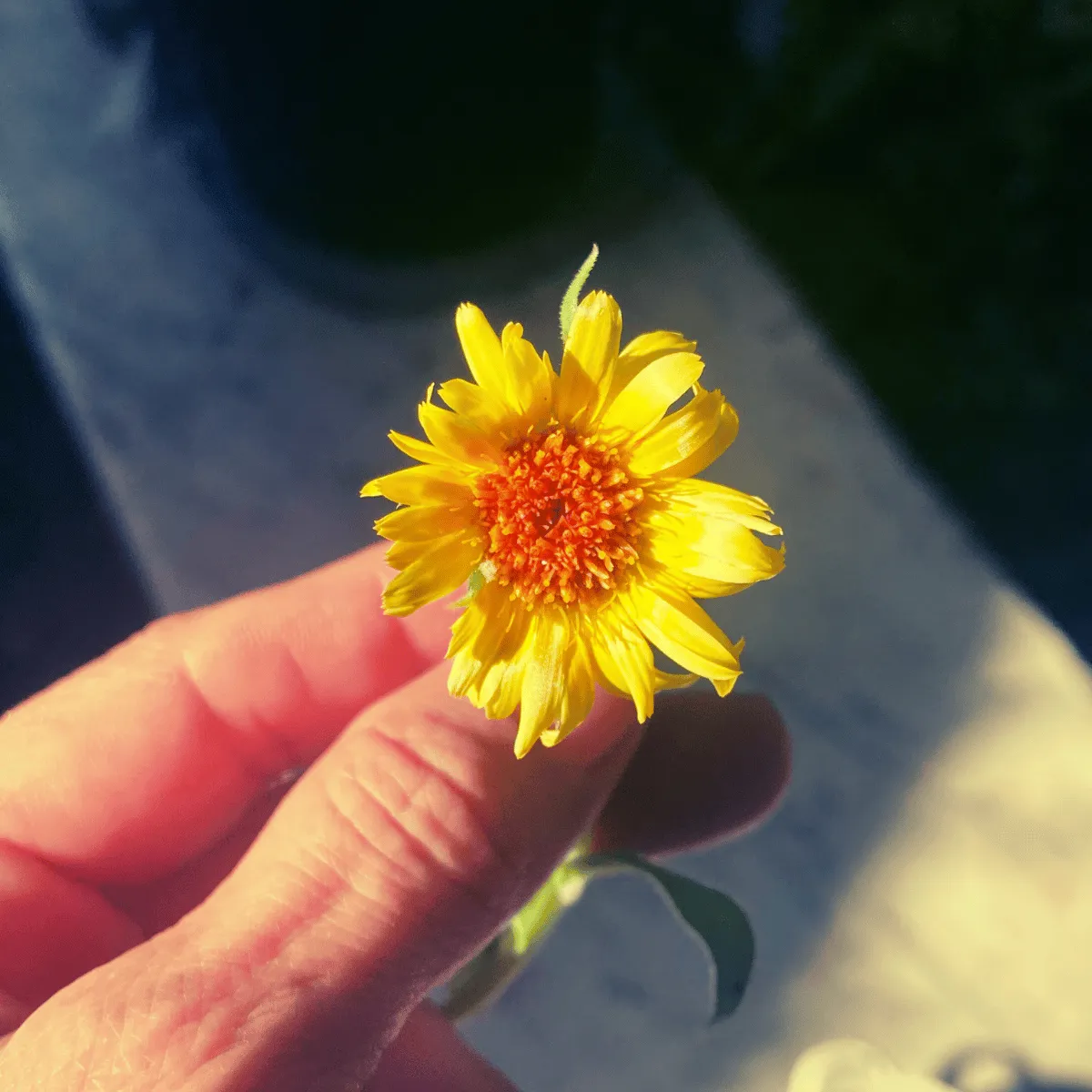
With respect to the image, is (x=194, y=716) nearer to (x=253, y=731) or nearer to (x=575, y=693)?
(x=253, y=731)

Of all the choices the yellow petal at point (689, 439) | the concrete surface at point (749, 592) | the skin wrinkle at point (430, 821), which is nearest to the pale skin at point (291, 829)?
the skin wrinkle at point (430, 821)

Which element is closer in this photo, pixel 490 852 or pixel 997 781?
pixel 490 852

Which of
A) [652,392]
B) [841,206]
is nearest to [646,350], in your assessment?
[652,392]

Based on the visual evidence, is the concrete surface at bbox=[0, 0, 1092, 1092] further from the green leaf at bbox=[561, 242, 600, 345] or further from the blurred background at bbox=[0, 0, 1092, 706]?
the green leaf at bbox=[561, 242, 600, 345]

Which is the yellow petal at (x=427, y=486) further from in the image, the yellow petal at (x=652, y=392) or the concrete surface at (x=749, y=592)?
the concrete surface at (x=749, y=592)

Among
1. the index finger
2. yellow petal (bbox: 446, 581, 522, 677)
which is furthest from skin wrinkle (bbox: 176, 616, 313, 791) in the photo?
yellow petal (bbox: 446, 581, 522, 677)

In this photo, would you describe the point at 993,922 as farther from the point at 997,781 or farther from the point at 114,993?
the point at 114,993

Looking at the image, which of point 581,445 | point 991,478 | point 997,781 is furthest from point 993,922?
point 581,445
